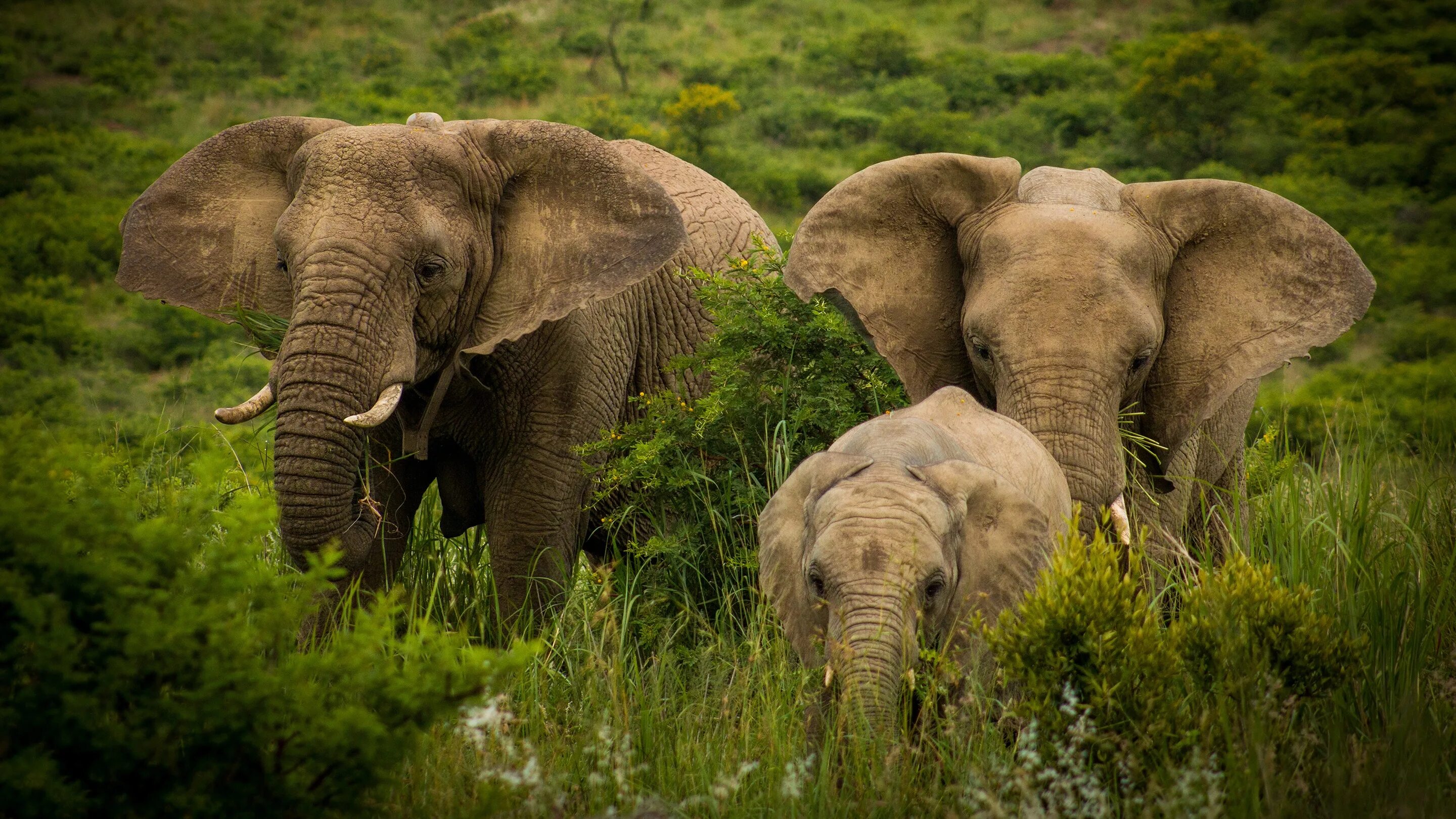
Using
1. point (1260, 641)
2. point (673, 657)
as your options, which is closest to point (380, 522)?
point (673, 657)

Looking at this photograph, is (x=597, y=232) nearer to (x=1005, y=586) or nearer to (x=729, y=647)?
(x=729, y=647)

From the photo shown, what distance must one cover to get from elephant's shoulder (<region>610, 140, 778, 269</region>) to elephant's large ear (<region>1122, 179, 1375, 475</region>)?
2157mm

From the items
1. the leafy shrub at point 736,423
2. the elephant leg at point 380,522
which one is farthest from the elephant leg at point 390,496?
the leafy shrub at point 736,423

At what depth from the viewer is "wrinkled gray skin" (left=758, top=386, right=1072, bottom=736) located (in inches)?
166

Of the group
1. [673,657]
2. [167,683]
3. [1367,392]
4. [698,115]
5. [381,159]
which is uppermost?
[381,159]

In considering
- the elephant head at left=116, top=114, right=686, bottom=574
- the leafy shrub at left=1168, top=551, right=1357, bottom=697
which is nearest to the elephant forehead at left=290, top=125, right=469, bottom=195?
the elephant head at left=116, top=114, right=686, bottom=574

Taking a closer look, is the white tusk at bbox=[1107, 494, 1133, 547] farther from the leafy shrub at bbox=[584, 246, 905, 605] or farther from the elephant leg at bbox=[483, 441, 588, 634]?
the elephant leg at bbox=[483, 441, 588, 634]

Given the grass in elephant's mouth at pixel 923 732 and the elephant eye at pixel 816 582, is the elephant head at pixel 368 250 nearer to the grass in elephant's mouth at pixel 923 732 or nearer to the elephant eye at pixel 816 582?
the grass in elephant's mouth at pixel 923 732

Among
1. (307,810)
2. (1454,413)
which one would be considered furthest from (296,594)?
(1454,413)

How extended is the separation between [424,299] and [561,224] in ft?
2.32

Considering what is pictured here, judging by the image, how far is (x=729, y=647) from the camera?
584cm

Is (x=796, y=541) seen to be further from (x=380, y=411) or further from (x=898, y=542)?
(x=380, y=411)

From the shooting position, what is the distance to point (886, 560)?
4.30m

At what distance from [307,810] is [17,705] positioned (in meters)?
0.70
